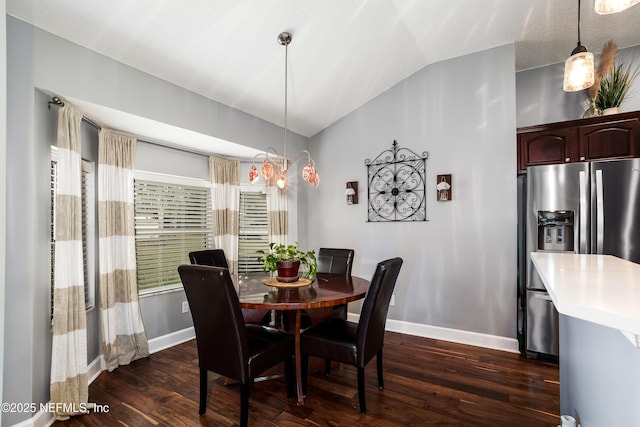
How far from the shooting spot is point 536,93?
3.62 m

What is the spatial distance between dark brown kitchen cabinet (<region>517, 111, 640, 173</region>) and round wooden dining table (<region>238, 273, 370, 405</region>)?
2138 mm

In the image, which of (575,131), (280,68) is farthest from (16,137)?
(575,131)

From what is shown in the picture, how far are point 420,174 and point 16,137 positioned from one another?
3.53 metres

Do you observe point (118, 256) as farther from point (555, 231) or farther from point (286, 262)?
point (555, 231)

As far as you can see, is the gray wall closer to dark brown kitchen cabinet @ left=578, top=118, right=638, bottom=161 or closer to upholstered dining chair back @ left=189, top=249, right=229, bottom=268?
dark brown kitchen cabinet @ left=578, top=118, right=638, bottom=161

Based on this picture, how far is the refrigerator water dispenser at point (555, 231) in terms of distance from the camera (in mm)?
2877

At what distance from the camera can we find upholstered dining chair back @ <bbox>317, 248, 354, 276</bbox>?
3.41 m

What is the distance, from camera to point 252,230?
169 inches

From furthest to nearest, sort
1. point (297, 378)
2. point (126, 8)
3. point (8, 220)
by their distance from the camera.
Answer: point (297, 378), point (126, 8), point (8, 220)

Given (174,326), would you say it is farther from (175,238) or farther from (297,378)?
(297,378)

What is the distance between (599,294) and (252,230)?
3.84 m

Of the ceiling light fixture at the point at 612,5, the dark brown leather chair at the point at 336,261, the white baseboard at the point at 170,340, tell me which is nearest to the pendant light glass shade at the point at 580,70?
the ceiling light fixture at the point at 612,5

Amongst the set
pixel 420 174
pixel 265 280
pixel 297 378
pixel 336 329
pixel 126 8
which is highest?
pixel 126 8

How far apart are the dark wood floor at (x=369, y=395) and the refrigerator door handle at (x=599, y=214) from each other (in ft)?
3.78
